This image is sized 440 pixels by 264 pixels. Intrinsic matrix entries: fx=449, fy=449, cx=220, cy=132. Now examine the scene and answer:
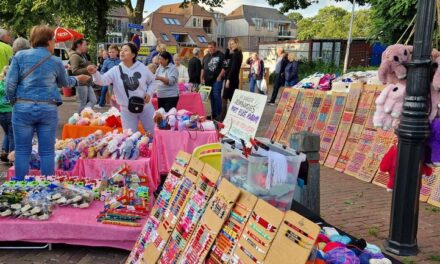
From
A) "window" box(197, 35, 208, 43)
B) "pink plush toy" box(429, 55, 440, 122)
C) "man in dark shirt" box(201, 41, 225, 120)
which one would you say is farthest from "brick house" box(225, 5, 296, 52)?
"pink plush toy" box(429, 55, 440, 122)

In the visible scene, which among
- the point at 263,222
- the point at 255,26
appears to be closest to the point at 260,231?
the point at 263,222

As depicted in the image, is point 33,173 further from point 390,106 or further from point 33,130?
point 390,106

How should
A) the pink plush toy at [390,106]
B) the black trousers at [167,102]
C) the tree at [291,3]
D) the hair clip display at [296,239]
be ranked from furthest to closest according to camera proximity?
the tree at [291,3]
the black trousers at [167,102]
the pink plush toy at [390,106]
the hair clip display at [296,239]

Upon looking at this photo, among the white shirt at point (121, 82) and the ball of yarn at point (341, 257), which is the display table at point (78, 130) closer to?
the white shirt at point (121, 82)

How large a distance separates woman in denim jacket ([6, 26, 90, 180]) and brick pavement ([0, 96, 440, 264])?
1.25 meters

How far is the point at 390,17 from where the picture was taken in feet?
42.8

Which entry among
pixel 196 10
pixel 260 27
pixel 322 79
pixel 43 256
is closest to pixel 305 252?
pixel 43 256

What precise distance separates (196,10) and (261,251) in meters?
81.5

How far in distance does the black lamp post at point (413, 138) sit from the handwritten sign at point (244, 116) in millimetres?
1138

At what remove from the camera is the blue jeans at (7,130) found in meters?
6.09

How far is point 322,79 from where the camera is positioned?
8.33 meters

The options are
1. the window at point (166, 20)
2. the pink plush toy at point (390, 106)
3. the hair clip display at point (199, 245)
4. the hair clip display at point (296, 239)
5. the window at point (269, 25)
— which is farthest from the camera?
the window at point (269, 25)

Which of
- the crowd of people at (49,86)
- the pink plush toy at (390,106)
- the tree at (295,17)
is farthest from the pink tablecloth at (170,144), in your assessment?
the tree at (295,17)

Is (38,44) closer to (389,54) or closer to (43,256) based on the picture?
(43,256)
